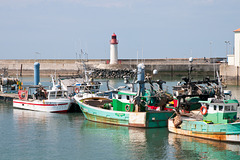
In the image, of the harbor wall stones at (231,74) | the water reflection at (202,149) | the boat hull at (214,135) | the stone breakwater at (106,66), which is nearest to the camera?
the water reflection at (202,149)

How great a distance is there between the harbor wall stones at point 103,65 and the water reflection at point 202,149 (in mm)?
58970

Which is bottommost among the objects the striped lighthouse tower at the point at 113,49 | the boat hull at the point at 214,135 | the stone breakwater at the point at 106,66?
the boat hull at the point at 214,135

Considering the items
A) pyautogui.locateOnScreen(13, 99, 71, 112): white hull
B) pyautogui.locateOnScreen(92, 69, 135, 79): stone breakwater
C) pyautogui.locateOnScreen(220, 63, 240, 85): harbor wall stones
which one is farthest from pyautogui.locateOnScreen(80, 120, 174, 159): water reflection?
pyautogui.locateOnScreen(92, 69, 135, 79): stone breakwater

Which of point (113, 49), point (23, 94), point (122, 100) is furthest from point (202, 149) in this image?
point (113, 49)

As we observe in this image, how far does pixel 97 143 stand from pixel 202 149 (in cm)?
597

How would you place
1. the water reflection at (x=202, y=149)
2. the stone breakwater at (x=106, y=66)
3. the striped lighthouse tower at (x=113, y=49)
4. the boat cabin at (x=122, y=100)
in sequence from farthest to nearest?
the stone breakwater at (x=106, y=66) → the striped lighthouse tower at (x=113, y=49) → the boat cabin at (x=122, y=100) → the water reflection at (x=202, y=149)

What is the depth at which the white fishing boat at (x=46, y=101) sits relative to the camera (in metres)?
34.4

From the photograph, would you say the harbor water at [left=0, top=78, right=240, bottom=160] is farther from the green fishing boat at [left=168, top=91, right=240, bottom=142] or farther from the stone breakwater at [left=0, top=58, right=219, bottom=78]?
the stone breakwater at [left=0, top=58, right=219, bottom=78]

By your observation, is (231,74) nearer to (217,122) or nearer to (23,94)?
(23,94)

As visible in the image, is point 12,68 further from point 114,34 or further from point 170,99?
point 170,99

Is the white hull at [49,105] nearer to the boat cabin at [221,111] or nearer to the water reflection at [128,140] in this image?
the water reflection at [128,140]

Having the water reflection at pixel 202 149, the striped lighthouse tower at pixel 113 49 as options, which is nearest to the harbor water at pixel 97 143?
the water reflection at pixel 202 149

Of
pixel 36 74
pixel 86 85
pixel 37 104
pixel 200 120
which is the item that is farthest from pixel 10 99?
pixel 200 120

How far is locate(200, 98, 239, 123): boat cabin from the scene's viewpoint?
2264 cm
